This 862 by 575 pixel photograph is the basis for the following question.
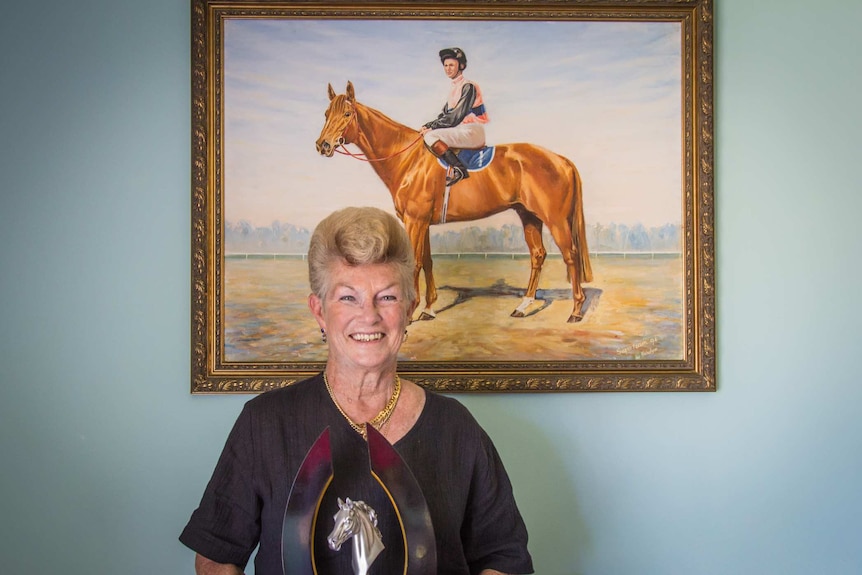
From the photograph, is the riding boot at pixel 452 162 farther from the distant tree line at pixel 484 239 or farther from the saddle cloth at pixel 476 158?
the distant tree line at pixel 484 239

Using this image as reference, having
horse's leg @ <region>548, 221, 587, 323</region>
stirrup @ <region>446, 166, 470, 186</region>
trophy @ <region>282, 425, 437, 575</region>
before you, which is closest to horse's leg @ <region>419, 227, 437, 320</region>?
stirrup @ <region>446, 166, 470, 186</region>

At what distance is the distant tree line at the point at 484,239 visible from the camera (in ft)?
6.75

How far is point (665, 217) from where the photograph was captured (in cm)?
212

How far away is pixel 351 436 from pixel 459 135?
3.19ft

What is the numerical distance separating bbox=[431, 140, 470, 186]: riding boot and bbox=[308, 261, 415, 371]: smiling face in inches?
27.1

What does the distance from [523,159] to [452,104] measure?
0.25 m

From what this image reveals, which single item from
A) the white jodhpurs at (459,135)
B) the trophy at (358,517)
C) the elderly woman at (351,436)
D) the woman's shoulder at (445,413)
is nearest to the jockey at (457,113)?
the white jodhpurs at (459,135)

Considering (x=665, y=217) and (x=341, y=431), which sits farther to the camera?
(x=665, y=217)

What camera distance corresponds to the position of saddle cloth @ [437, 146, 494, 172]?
2102mm
